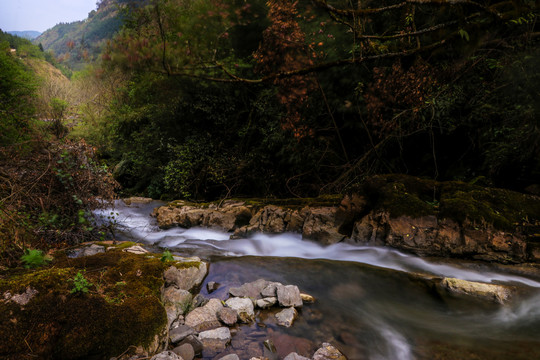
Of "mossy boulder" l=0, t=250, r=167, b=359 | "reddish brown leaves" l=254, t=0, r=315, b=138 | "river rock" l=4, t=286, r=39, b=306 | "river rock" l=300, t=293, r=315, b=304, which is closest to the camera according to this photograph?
"mossy boulder" l=0, t=250, r=167, b=359

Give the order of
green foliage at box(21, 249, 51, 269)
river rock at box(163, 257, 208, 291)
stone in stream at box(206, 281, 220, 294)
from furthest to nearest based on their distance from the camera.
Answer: stone in stream at box(206, 281, 220, 294), river rock at box(163, 257, 208, 291), green foliage at box(21, 249, 51, 269)

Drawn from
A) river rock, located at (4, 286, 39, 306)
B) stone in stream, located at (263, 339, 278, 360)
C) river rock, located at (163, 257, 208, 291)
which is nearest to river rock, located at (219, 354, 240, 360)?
stone in stream, located at (263, 339, 278, 360)

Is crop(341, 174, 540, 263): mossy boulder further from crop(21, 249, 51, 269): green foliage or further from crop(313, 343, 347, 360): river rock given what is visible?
crop(21, 249, 51, 269): green foliage

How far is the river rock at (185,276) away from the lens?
10.9ft

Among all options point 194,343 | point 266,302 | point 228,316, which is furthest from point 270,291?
point 194,343

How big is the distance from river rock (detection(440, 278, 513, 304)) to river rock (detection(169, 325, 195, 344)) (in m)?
3.29

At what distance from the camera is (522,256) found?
3744 mm

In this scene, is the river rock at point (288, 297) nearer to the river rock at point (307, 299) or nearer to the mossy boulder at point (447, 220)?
the river rock at point (307, 299)

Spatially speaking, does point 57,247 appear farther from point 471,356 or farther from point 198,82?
point 198,82

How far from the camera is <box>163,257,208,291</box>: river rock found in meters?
3.31

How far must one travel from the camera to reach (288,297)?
324cm

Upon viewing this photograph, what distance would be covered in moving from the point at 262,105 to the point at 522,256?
795 centimetres

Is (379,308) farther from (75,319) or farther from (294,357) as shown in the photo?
(75,319)

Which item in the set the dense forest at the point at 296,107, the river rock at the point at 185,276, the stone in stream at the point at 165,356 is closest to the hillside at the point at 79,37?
the dense forest at the point at 296,107
